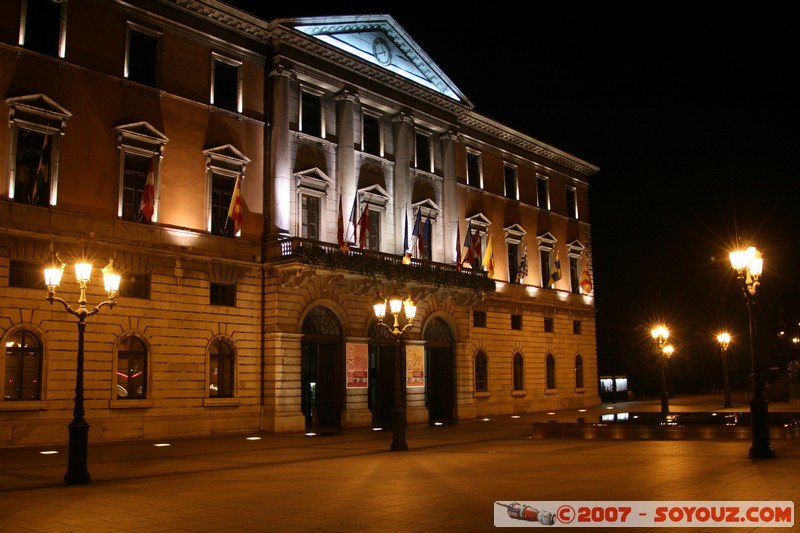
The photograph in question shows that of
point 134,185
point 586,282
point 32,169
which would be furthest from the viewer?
point 586,282

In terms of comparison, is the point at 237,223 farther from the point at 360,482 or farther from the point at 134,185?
the point at 360,482

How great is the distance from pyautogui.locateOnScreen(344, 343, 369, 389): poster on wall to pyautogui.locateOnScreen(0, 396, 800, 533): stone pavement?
32.5 ft

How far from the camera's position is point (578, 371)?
2174 inches

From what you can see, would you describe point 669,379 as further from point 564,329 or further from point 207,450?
point 207,450

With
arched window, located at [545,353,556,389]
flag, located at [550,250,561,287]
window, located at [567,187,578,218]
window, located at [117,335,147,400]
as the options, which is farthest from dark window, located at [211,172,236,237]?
window, located at [567,187,578,218]

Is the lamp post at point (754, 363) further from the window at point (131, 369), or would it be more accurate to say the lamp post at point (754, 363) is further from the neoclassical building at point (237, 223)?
the window at point (131, 369)

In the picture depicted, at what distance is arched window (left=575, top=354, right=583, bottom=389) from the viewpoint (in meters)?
54.9

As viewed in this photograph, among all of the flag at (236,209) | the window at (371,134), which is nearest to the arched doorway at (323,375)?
the flag at (236,209)

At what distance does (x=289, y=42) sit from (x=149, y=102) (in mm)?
7477

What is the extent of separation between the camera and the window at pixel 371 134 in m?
39.6

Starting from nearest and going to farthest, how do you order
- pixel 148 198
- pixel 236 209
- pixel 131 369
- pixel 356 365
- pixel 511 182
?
pixel 148 198, pixel 131 369, pixel 236 209, pixel 356 365, pixel 511 182

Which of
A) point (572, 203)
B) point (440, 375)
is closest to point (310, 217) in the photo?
point (440, 375)

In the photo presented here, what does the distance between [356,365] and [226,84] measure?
13.7 metres

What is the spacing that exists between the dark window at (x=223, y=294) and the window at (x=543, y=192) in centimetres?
2636
